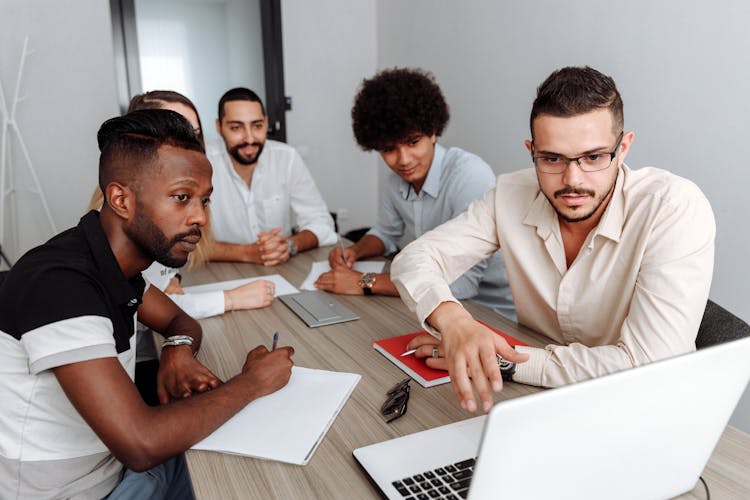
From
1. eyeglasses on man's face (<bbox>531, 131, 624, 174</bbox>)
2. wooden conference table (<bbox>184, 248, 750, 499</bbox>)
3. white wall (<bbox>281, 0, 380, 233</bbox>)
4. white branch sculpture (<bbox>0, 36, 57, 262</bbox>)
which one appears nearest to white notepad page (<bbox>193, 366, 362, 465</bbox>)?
wooden conference table (<bbox>184, 248, 750, 499</bbox>)

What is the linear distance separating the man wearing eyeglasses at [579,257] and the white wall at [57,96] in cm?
309

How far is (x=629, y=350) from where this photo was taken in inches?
41.2

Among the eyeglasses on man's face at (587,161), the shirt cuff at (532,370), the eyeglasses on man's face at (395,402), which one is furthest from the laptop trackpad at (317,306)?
the eyeglasses on man's face at (587,161)

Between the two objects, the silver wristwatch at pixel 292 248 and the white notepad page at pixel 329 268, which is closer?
the white notepad page at pixel 329 268

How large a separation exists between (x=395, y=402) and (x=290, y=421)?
189 millimetres

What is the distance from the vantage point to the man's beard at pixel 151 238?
Answer: 101cm

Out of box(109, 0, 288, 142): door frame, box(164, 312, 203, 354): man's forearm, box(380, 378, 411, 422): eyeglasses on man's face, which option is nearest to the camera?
box(380, 378, 411, 422): eyeglasses on man's face

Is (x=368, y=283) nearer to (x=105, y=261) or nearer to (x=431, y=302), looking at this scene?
(x=431, y=302)

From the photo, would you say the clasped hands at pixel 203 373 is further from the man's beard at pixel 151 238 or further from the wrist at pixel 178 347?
the man's beard at pixel 151 238

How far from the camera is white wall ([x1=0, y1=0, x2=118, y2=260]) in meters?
3.50

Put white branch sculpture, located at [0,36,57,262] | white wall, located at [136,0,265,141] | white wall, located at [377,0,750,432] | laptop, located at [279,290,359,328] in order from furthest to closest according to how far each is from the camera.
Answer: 1. white wall, located at [136,0,265,141]
2. white branch sculpture, located at [0,36,57,262]
3. white wall, located at [377,0,750,432]
4. laptop, located at [279,290,359,328]

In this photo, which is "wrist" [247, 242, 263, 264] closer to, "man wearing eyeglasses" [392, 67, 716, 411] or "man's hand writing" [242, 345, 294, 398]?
"man wearing eyeglasses" [392, 67, 716, 411]

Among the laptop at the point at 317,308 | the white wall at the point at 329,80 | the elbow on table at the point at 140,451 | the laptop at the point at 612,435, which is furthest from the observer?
the white wall at the point at 329,80

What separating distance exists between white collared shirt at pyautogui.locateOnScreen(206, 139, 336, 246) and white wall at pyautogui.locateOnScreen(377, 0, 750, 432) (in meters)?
1.17
